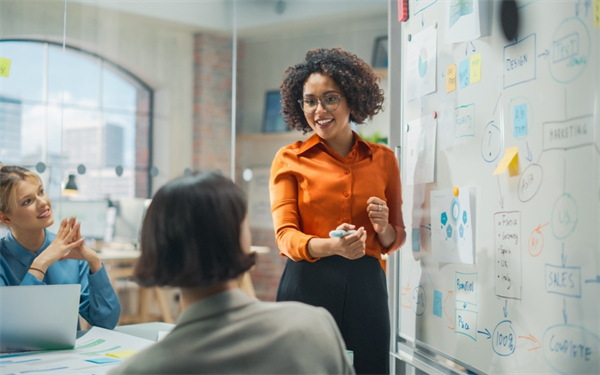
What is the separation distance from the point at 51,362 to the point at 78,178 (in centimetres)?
340

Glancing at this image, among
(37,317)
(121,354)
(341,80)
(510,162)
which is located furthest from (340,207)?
(37,317)

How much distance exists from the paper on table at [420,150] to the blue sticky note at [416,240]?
0.19 metres

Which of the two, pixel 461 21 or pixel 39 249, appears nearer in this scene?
pixel 461 21

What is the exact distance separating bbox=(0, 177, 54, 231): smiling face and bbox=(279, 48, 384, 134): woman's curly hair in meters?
0.92

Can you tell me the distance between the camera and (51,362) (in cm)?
129

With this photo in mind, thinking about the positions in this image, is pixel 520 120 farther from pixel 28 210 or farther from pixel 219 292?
pixel 28 210

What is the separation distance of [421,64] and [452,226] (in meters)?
0.65

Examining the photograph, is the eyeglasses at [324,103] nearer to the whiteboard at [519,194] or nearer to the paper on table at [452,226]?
the whiteboard at [519,194]

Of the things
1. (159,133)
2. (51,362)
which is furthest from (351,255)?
(159,133)

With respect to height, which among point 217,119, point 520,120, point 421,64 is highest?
point 217,119

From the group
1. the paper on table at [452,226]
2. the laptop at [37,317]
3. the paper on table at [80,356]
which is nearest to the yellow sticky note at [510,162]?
the paper on table at [452,226]

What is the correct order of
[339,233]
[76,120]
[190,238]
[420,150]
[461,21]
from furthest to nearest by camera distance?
[76,120] → [420,150] → [461,21] → [339,233] → [190,238]

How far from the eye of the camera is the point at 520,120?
4.70ft

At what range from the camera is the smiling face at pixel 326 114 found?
1812mm
